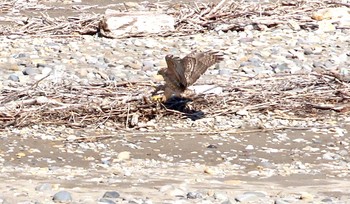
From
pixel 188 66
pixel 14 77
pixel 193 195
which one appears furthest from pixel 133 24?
pixel 193 195

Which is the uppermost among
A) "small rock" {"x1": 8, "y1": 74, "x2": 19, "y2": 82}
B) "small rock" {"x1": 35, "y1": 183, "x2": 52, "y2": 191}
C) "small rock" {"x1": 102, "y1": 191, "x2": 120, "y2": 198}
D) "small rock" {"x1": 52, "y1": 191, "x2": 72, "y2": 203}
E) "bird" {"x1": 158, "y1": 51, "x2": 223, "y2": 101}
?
"bird" {"x1": 158, "y1": 51, "x2": 223, "y2": 101}

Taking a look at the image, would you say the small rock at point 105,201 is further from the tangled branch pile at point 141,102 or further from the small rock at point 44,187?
the tangled branch pile at point 141,102

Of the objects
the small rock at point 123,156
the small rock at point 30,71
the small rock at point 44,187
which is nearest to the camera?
the small rock at point 44,187

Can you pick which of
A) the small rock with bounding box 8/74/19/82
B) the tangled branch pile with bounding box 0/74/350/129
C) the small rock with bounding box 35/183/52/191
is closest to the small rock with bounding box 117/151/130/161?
the tangled branch pile with bounding box 0/74/350/129

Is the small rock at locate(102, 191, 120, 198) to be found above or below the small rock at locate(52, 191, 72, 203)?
below

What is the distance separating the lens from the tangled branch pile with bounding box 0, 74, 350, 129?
21.2ft

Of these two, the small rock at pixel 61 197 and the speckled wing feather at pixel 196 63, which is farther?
the speckled wing feather at pixel 196 63

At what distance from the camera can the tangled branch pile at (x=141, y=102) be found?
645cm

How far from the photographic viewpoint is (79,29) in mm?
9875

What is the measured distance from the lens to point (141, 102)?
6723 millimetres

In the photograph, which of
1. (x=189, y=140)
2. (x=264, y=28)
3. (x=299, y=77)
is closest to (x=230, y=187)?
(x=189, y=140)

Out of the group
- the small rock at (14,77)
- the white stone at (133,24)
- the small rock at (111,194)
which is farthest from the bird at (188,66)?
the white stone at (133,24)

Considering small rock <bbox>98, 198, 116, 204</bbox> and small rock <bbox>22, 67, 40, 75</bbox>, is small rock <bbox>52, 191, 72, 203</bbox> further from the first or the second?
small rock <bbox>22, 67, 40, 75</bbox>

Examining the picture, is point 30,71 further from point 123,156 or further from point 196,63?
point 123,156
